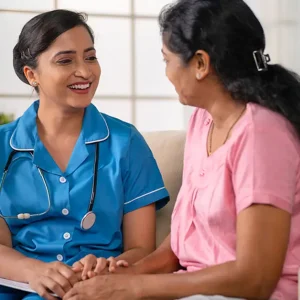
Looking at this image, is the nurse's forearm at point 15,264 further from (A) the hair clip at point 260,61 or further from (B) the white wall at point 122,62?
(B) the white wall at point 122,62

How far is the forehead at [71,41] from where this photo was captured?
2262mm

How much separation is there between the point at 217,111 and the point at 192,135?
231 millimetres

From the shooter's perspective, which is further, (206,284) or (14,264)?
(14,264)

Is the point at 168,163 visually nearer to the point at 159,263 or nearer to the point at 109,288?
the point at 159,263

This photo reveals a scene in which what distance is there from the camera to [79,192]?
7.36 feet

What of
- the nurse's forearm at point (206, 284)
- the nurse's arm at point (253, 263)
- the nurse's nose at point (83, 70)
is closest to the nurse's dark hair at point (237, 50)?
the nurse's arm at point (253, 263)

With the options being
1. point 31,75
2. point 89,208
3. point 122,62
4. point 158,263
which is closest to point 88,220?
point 89,208

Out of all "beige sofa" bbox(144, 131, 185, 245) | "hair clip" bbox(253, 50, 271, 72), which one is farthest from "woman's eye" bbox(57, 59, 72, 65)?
"hair clip" bbox(253, 50, 271, 72)

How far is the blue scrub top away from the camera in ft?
7.35

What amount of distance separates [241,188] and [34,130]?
842mm

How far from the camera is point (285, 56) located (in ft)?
11.6

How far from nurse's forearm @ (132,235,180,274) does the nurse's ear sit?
66cm

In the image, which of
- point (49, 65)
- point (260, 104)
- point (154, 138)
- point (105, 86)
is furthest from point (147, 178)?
point (105, 86)

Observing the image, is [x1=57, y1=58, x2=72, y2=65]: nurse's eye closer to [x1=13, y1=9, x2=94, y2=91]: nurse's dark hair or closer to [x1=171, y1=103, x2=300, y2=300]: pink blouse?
[x1=13, y1=9, x2=94, y2=91]: nurse's dark hair
